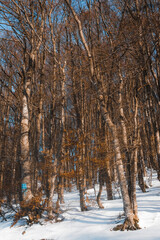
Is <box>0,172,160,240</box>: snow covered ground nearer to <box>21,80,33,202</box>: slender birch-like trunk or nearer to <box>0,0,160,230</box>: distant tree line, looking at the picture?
<box>0,0,160,230</box>: distant tree line

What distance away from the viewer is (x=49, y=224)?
543 centimetres

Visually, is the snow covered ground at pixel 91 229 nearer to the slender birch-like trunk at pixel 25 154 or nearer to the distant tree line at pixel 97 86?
the distant tree line at pixel 97 86

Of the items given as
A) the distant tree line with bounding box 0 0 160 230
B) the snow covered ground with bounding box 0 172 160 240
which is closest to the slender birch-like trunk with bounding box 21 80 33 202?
the distant tree line with bounding box 0 0 160 230

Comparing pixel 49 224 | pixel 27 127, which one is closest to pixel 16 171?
pixel 27 127

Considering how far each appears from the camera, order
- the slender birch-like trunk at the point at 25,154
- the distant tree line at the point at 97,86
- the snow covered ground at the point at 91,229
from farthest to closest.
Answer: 1. the slender birch-like trunk at the point at 25,154
2. the distant tree line at the point at 97,86
3. the snow covered ground at the point at 91,229

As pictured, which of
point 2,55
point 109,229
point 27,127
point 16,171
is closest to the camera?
point 109,229

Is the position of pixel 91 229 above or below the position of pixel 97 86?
below

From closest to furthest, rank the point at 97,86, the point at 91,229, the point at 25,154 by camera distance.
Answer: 1. the point at 91,229
2. the point at 97,86
3. the point at 25,154

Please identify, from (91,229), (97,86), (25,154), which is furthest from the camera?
(25,154)

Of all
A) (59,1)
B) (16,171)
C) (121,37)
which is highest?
(59,1)

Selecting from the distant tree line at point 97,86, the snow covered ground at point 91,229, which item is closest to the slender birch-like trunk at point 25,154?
the distant tree line at point 97,86

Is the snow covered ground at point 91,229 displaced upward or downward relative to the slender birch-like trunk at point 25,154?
downward

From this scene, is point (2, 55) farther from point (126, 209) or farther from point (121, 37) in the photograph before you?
point (126, 209)

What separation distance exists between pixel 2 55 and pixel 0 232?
8.77 meters
